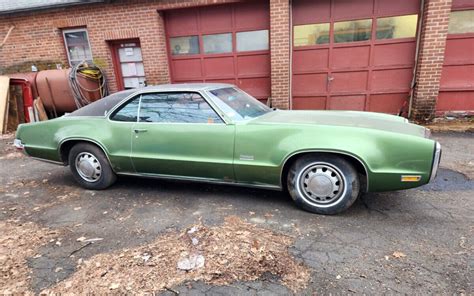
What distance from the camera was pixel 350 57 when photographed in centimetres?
710

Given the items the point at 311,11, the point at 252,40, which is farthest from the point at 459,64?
the point at 252,40

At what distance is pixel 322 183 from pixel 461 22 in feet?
20.1

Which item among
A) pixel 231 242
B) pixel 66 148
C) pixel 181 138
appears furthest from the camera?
pixel 66 148

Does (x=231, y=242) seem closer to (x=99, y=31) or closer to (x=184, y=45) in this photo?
(x=184, y=45)

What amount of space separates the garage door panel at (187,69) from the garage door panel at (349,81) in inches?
142

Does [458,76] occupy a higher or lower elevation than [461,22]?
lower

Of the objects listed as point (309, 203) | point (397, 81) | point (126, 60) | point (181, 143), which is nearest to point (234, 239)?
point (309, 203)

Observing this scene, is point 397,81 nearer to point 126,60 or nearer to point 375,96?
point 375,96

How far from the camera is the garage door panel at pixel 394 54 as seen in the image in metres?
6.79

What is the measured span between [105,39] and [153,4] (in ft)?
5.72

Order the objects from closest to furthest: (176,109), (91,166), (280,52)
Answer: (176,109) < (91,166) < (280,52)

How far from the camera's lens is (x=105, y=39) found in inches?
320

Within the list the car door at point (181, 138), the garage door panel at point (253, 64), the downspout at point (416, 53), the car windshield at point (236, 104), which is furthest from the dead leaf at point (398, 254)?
the garage door panel at point (253, 64)

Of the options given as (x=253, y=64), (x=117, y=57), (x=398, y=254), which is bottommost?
(x=398, y=254)
